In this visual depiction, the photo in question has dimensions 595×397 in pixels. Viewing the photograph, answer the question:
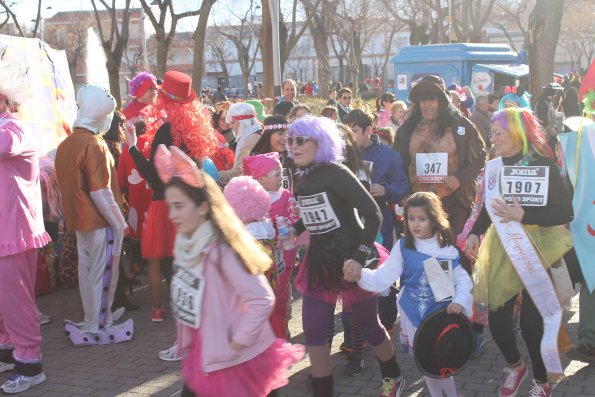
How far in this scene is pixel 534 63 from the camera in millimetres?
17641

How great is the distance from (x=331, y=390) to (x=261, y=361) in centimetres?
125

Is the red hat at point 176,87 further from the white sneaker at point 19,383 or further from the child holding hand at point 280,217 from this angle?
the white sneaker at point 19,383

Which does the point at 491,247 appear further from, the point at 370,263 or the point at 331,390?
the point at 331,390

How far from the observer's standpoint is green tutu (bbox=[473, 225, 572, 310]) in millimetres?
4777

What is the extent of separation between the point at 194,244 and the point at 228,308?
317mm

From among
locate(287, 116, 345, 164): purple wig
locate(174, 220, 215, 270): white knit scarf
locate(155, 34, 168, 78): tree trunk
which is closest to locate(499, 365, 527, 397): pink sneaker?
locate(287, 116, 345, 164): purple wig

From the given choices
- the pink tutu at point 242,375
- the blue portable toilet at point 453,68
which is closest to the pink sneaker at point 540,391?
the pink tutu at point 242,375

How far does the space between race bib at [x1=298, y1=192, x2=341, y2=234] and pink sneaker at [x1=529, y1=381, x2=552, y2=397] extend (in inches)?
60.9

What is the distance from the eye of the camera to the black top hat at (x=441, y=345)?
427cm

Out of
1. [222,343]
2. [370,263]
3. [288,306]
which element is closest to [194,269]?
[222,343]

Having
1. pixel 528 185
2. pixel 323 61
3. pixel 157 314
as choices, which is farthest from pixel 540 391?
pixel 323 61

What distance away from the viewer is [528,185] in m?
4.78

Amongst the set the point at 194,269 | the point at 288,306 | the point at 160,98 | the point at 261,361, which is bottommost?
the point at 288,306

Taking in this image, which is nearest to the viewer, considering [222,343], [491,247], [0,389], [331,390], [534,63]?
[222,343]
